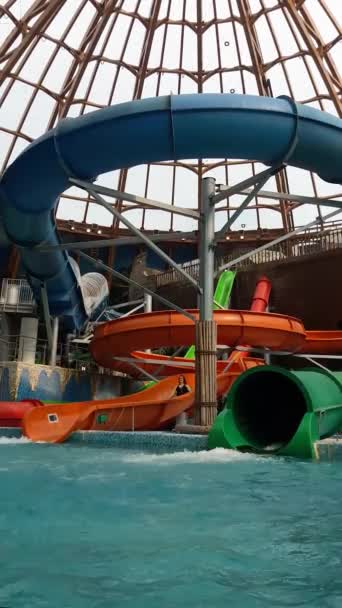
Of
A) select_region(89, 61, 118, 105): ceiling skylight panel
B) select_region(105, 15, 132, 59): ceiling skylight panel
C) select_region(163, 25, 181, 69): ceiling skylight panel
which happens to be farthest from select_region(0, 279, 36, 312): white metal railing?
select_region(163, 25, 181, 69): ceiling skylight panel

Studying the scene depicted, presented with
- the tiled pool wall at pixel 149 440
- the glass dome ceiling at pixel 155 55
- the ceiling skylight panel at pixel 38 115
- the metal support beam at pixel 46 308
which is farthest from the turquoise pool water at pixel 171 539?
the ceiling skylight panel at pixel 38 115

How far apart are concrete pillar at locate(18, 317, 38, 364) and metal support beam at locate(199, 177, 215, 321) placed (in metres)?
11.9

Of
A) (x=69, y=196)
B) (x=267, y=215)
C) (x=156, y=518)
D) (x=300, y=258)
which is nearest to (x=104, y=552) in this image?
(x=156, y=518)

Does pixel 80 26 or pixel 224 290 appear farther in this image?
pixel 224 290

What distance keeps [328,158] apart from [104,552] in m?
8.20

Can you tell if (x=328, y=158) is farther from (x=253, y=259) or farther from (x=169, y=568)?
(x=253, y=259)

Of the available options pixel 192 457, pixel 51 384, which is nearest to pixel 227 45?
pixel 51 384

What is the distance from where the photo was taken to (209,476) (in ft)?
18.6

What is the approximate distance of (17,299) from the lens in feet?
74.5

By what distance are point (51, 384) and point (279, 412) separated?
35.7 ft

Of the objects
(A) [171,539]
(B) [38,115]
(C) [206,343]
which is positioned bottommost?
(A) [171,539]

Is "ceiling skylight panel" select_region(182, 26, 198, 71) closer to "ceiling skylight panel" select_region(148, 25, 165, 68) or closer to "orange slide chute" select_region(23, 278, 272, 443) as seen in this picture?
"ceiling skylight panel" select_region(148, 25, 165, 68)

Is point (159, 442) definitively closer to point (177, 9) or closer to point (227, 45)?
point (177, 9)

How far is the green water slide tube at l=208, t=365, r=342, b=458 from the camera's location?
7766 millimetres
